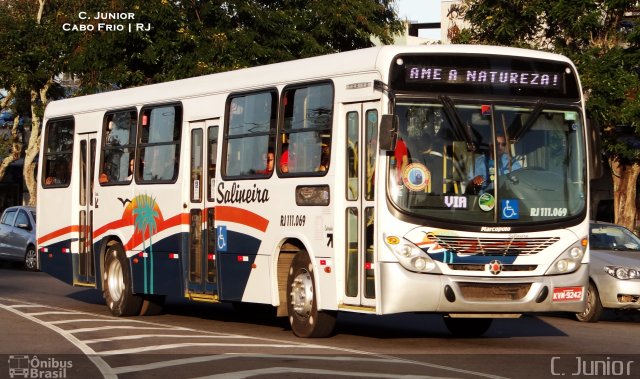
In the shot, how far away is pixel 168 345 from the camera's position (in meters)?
14.8

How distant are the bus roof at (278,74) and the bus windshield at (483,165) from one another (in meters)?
0.62

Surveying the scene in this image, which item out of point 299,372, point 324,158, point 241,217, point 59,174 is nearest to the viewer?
point 299,372

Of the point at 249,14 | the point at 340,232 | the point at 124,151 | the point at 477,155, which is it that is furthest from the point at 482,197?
the point at 249,14

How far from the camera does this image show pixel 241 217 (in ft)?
55.6

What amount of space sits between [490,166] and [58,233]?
31.4 ft

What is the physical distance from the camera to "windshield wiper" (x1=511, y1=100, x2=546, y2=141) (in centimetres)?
1464

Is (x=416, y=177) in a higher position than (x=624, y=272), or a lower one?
higher

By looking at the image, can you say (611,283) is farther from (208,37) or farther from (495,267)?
(208,37)

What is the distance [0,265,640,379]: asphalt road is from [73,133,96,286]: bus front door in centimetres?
57

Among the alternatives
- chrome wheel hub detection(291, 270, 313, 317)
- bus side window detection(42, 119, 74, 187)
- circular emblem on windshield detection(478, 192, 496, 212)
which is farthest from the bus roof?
chrome wheel hub detection(291, 270, 313, 317)

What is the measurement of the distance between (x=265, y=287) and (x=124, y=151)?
473 centimetres

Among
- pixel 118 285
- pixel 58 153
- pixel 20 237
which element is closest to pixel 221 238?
pixel 118 285

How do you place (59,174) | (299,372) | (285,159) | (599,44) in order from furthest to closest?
(599,44) < (59,174) < (285,159) < (299,372)

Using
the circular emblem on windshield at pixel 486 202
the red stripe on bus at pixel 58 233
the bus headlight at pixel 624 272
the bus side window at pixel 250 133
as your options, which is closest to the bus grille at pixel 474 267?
the circular emblem on windshield at pixel 486 202
